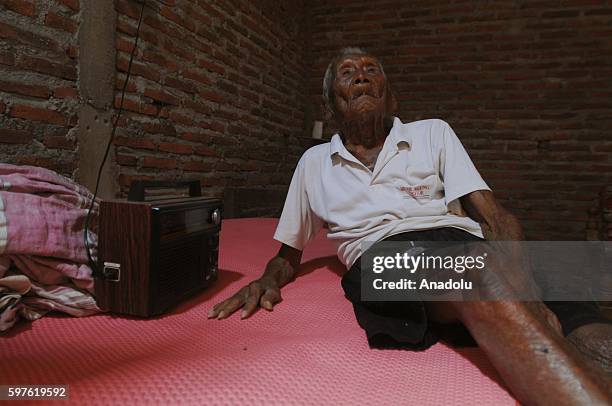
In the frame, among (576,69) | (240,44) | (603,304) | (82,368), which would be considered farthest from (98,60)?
(576,69)

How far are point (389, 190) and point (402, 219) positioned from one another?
11 cm

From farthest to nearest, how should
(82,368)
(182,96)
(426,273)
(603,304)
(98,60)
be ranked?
(182,96) → (98,60) → (603,304) → (426,273) → (82,368)

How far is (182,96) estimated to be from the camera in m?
2.21

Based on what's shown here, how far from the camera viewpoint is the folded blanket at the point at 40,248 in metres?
0.82

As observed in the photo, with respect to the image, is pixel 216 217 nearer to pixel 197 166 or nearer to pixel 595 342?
pixel 595 342

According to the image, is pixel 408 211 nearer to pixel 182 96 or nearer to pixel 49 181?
pixel 49 181

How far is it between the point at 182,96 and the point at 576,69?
307 centimetres

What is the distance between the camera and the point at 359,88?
53.5 inches

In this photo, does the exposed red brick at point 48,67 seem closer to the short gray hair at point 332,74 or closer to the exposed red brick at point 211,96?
the exposed red brick at point 211,96

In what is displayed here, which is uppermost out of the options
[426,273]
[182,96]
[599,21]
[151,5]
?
[599,21]

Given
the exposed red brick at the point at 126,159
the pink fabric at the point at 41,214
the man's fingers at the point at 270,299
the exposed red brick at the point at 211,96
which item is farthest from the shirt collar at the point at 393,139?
the exposed red brick at the point at 211,96

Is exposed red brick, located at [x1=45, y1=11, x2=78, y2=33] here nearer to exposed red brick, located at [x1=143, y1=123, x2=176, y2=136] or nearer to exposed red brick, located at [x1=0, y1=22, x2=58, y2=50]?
exposed red brick, located at [x1=0, y1=22, x2=58, y2=50]

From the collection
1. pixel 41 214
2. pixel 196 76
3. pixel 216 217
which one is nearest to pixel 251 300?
pixel 216 217

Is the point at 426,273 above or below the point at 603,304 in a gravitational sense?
above
